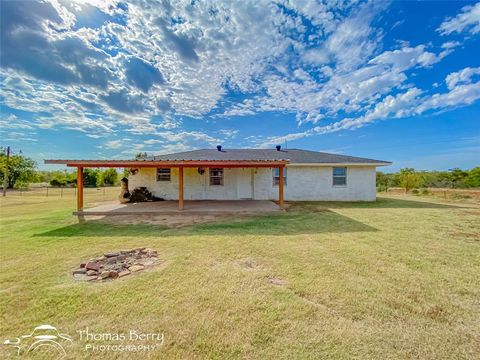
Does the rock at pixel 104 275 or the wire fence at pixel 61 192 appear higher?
the wire fence at pixel 61 192

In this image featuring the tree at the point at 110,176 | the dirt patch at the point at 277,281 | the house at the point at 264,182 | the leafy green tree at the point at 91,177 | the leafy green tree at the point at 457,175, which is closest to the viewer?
the dirt patch at the point at 277,281

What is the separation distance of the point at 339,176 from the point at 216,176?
8.08 metres

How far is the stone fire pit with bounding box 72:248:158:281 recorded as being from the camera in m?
3.65

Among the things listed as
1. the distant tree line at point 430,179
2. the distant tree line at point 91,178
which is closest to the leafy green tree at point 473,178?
the distant tree line at point 430,179

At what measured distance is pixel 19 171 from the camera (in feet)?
115

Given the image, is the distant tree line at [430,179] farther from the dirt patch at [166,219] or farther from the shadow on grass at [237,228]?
the dirt patch at [166,219]

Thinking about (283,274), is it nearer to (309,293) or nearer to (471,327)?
(309,293)

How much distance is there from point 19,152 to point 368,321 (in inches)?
1998

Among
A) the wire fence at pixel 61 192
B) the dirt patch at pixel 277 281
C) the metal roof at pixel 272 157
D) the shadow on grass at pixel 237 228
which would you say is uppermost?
the metal roof at pixel 272 157

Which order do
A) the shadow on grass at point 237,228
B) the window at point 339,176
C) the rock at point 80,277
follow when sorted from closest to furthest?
the rock at point 80,277 < the shadow on grass at point 237,228 < the window at point 339,176

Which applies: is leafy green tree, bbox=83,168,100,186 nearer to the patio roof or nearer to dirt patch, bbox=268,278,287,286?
the patio roof

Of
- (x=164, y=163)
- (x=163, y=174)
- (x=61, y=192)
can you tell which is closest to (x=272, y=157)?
(x=163, y=174)

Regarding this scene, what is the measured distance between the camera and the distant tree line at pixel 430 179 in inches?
784

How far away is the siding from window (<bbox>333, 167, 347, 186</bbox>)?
221 millimetres
